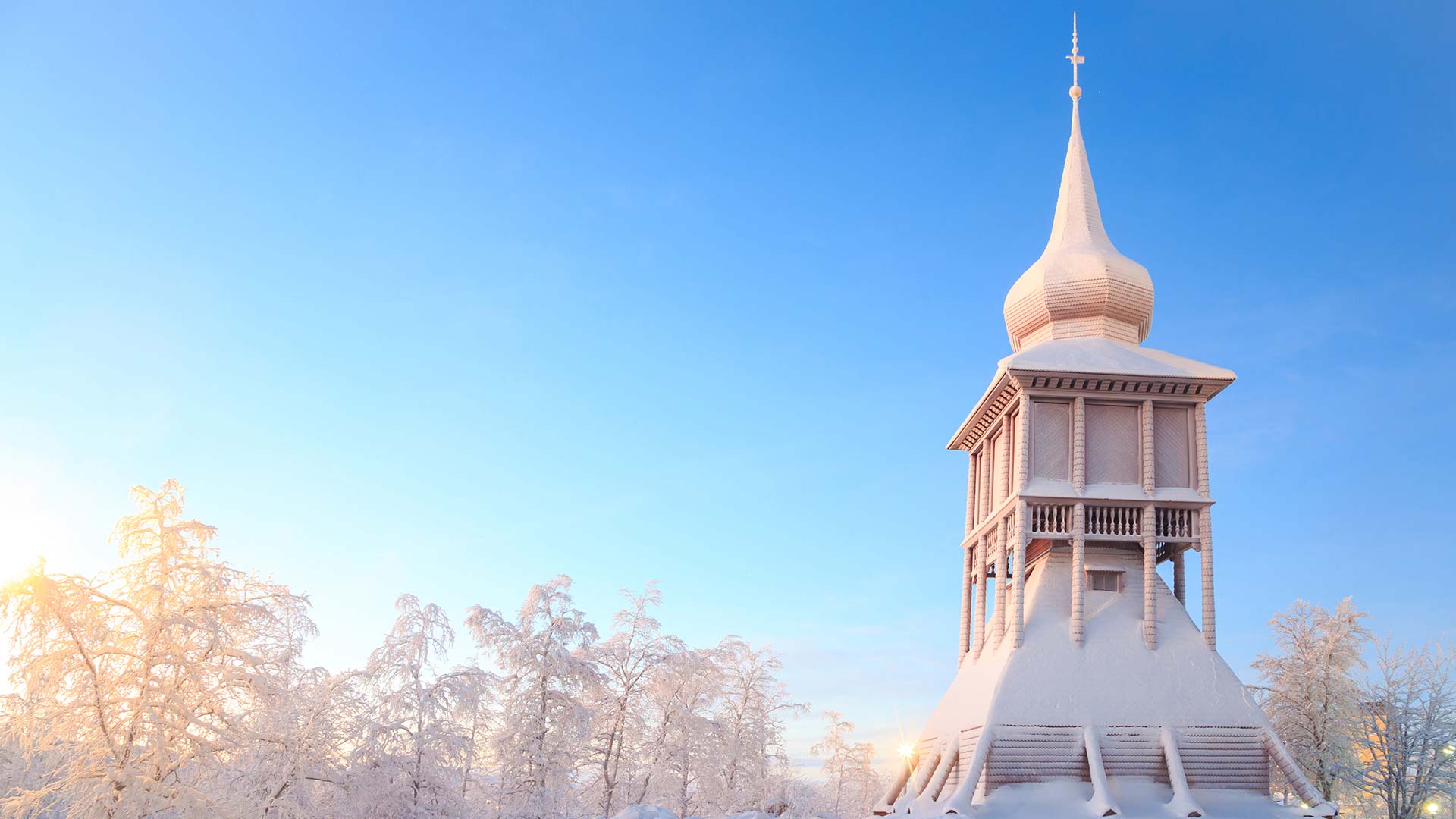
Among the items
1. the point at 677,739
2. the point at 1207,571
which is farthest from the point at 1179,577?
the point at 677,739

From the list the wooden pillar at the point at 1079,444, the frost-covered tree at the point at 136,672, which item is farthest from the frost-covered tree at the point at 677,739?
the frost-covered tree at the point at 136,672

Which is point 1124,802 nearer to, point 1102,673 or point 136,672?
point 1102,673

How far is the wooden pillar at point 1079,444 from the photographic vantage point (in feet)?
108

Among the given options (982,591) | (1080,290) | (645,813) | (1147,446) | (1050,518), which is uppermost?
(1080,290)

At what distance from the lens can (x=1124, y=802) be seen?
2877cm

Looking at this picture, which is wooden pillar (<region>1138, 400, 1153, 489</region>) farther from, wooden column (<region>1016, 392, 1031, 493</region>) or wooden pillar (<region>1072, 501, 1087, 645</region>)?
wooden column (<region>1016, 392, 1031, 493</region>)

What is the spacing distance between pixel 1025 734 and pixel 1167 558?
29.2ft

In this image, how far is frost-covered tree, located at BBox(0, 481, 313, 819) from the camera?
16.8 metres

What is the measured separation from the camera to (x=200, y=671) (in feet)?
58.9

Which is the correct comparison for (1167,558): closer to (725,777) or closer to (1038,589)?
(1038,589)

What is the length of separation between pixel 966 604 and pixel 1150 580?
7.07 metres

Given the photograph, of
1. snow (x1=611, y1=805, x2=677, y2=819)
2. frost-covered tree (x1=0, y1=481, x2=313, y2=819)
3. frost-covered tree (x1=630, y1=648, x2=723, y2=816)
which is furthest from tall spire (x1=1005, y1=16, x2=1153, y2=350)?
frost-covered tree (x1=0, y1=481, x2=313, y2=819)

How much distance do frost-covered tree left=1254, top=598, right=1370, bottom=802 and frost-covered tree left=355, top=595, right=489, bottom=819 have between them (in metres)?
29.6

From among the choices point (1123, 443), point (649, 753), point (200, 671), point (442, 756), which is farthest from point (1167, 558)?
point (200, 671)
